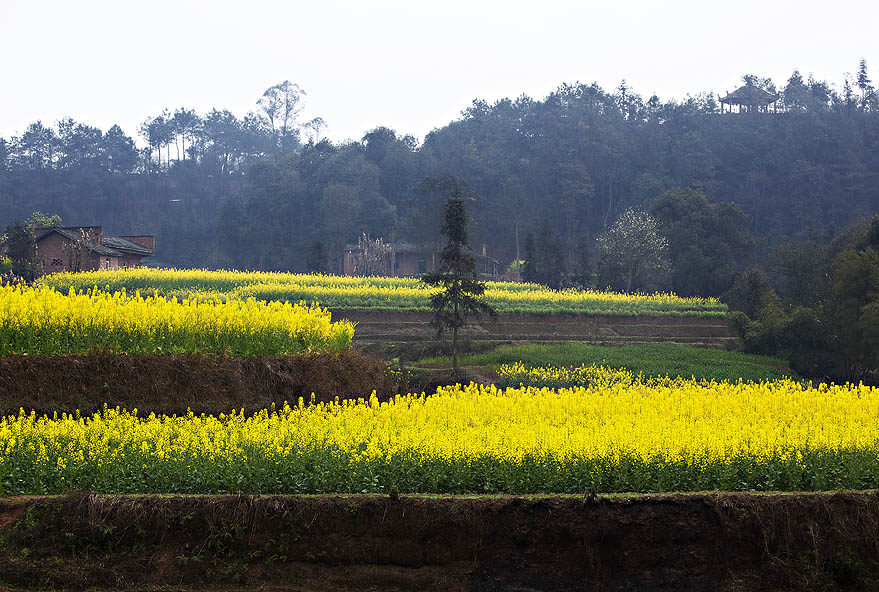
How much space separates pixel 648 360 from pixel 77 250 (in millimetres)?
32611

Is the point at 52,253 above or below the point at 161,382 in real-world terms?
above

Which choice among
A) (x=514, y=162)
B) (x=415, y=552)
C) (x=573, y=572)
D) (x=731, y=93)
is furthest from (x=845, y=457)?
(x=731, y=93)

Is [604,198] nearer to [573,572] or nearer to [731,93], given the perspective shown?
[731,93]

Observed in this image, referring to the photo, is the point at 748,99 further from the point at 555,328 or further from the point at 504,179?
the point at 555,328

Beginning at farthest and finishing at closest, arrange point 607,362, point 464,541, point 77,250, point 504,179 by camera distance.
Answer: point 504,179
point 77,250
point 607,362
point 464,541

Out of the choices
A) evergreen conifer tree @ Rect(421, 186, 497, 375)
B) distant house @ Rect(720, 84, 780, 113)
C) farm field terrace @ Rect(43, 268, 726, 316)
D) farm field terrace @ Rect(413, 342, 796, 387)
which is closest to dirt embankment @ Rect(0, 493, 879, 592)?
farm field terrace @ Rect(413, 342, 796, 387)

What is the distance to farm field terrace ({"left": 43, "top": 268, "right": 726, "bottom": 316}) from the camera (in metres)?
41.1

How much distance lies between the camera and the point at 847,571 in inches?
391

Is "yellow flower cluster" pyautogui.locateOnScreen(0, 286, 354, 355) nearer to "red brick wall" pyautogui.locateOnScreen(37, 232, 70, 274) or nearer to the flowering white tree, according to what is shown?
"red brick wall" pyautogui.locateOnScreen(37, 232, 70, 274)

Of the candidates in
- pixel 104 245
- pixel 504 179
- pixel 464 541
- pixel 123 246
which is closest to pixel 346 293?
pixel 104 245

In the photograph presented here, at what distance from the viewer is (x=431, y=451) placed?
11406mm

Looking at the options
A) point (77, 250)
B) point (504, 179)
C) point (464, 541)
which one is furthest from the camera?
point (504, 179)

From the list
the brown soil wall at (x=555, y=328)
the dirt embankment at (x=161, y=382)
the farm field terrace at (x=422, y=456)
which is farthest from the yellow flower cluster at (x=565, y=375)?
the farm field terrace at (x=422, y=456)

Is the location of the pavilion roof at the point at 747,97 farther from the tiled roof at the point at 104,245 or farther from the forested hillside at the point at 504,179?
the tiled roof at the point at 104,245
